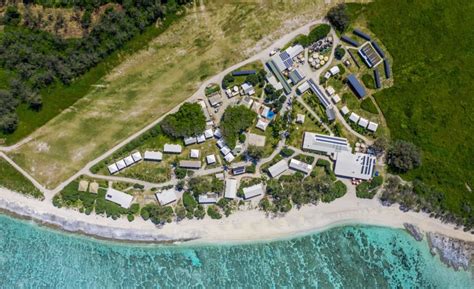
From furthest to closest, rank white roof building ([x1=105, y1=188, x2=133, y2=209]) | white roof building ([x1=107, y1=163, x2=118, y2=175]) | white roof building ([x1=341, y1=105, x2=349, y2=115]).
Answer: white roof building ([x1=341, y1=105, x2=349, y2=115])
white roof building ([x1=107, y1=163, x2=118, y2=175])
white roof building ([x1=105, y1=188, x2=133, y2=209])

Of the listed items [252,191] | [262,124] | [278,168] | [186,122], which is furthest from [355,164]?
[186,122]

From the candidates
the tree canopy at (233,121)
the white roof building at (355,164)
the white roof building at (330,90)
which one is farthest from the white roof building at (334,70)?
the tree canopy at (233,121)

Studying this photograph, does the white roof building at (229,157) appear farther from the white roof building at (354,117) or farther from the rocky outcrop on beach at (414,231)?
the rocky outcrop on beach at (414,231)

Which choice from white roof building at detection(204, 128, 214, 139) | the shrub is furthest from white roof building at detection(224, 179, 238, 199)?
white roof building at detection(204, 128, 214, 139)

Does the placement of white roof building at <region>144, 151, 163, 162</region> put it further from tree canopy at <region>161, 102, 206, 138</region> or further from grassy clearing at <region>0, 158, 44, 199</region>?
grassy clearing at <region>0, 158, 44, 199</region>

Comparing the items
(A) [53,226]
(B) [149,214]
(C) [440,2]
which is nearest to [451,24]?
(C) [440,2]

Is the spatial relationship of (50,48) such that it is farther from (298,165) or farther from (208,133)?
(298,165)

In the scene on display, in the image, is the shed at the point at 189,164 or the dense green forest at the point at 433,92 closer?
the shed at the point at 189,164
